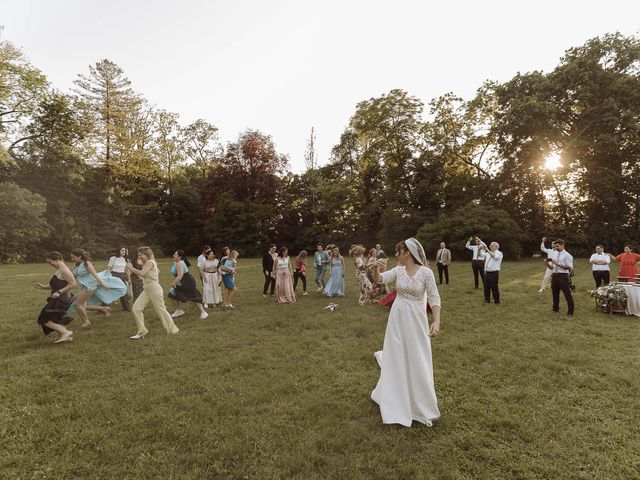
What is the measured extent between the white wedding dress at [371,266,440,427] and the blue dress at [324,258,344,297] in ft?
30.2

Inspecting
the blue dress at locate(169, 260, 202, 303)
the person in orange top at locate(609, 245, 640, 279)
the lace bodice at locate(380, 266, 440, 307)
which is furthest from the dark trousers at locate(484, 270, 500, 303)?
→ the blue dress at locate(169, 260, 202, 303)

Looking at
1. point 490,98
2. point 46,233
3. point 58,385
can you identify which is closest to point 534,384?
point 58,385

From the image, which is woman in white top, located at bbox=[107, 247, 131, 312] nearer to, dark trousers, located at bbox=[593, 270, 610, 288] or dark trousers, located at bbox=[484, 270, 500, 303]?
dark trousers, located at bbox=[484, 270, 500, 303]

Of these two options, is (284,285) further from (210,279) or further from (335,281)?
(210,279)

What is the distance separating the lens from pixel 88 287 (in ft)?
32.1

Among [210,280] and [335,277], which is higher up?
[210,280]

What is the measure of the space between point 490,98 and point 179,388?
132 feet

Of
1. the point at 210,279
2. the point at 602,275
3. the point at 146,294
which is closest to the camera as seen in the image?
the point at 146,294

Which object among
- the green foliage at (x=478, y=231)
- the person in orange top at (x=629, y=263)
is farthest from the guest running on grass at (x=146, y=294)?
the green foliage at (x=478, y=231)

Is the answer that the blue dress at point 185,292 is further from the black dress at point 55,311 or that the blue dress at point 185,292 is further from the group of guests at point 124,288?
the black dress at point 55,311

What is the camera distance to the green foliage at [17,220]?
3017 centimetres

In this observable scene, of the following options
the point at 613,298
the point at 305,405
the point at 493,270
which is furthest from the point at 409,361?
the point at 613,298

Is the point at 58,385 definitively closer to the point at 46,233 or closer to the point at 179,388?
the point at 179,388

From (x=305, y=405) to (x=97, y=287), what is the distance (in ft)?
26.1
